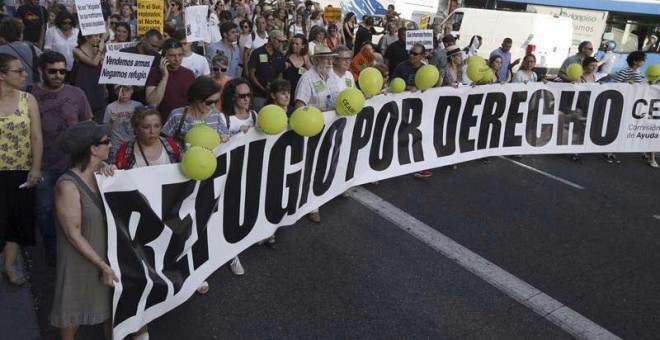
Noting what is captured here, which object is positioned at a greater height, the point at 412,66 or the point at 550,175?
the point at 412,66

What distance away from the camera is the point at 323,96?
546 cm

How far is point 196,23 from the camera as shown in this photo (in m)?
7.27

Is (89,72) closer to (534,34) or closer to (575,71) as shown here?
(575,71)

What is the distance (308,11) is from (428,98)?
10.2m

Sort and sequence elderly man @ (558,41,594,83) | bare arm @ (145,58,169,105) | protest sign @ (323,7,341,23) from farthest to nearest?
protest sign @ (323,7,341,23)
elderly man @ (558,41,594,83)
bare arm @ (145,58,169,105)

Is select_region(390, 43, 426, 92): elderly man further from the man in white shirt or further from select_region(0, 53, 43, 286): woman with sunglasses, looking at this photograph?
select_region(0, 53, 43, 286): woman with sunglasses

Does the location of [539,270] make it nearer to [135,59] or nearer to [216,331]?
[216,331]

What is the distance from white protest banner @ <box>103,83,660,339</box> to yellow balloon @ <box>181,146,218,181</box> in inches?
4.0

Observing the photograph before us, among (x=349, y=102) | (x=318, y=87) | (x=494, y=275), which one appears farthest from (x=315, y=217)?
(x=494, y=275)

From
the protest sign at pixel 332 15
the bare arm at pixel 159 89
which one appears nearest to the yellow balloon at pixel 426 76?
the bare arm at pixel 159 89

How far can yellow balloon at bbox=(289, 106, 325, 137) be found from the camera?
4.43m

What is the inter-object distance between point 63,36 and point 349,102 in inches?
169

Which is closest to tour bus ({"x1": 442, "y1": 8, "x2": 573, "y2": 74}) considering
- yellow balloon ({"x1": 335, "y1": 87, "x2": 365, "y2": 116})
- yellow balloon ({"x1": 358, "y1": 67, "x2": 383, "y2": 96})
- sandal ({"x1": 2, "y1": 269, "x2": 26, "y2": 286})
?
yellow balloon ({"x1": 358, "y1": 67, "x2": 383, "y2": 96})

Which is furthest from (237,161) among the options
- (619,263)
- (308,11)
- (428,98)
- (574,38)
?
(574,38)
